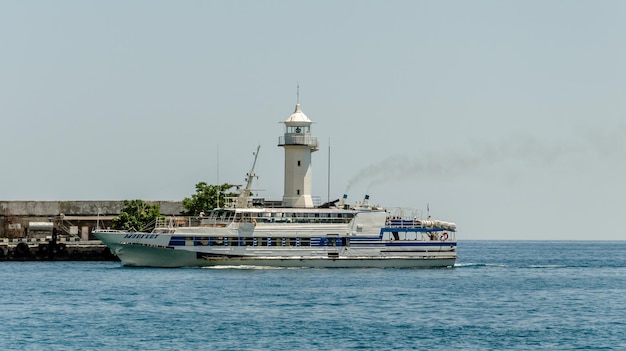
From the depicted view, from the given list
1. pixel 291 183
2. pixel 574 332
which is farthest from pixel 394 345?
pixel 291 183

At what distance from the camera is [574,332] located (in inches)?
1929

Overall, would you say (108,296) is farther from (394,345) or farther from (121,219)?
(121,219)

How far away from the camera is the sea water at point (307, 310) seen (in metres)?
46.0

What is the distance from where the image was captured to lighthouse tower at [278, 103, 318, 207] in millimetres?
84875

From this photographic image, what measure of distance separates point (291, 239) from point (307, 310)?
2463cm

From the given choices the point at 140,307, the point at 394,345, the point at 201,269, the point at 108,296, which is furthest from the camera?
the point at 201,269

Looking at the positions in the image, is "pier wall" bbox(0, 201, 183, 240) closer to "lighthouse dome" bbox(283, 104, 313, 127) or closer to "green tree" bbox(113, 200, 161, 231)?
"green tree" bbox(113, 200, 161, 231)

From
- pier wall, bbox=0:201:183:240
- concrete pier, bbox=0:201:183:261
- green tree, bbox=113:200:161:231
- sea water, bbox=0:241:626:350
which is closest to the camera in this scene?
sea water, bbox=0:241:626:350

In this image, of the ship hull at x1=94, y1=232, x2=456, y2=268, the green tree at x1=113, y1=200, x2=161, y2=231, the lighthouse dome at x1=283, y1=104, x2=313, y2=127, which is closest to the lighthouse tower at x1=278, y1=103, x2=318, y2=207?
the lighthouse dome at x1=283, y1=104, x2=313, y2=127

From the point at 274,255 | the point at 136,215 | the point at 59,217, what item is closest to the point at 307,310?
the point at 274,255

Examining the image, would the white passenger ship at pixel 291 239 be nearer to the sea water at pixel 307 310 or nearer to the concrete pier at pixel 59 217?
the sea water at pixel 307 310

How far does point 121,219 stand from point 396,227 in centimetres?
2739

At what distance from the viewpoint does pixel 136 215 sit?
100625 millimetres

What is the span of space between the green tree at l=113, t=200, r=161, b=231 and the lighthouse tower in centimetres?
1674
